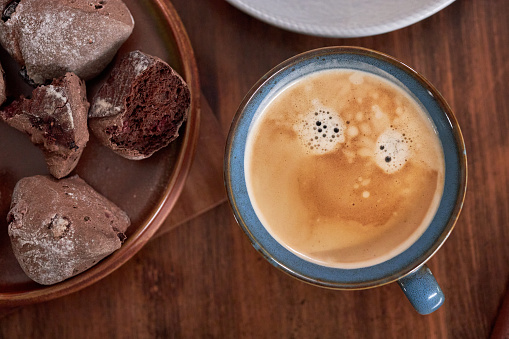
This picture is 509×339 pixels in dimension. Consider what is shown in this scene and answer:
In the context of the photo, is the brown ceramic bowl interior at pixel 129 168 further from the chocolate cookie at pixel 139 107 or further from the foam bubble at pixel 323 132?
the foam bubble at pixel 323 132

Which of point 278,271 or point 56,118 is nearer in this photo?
point 56,118

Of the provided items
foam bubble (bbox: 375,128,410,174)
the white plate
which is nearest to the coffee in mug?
foam bubble (bbox: 375,128,410,174)

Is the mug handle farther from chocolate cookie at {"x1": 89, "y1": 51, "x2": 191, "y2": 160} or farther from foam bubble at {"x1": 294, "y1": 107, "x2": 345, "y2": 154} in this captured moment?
chocolate cookie at {"x1": 89, "y1": 51, "x2": 191, "y2": 160}

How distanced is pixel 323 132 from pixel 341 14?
26 centimetres

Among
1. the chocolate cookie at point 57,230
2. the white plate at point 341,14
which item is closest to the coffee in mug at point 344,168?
the white plate at point 341,14

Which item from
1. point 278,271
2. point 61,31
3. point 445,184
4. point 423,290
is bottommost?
point 278,271

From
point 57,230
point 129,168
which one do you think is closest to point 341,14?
point 129,168

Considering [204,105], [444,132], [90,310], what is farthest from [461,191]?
[90,310]

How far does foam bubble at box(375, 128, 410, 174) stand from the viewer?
87cm

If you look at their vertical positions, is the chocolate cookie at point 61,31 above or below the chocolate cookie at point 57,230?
above

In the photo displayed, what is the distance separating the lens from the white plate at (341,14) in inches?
36.4

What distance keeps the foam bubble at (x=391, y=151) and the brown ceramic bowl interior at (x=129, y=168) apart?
14.2 inches

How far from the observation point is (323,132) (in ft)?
2.88

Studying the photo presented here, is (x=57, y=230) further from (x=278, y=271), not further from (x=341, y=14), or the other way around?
(x=341, y=14)
